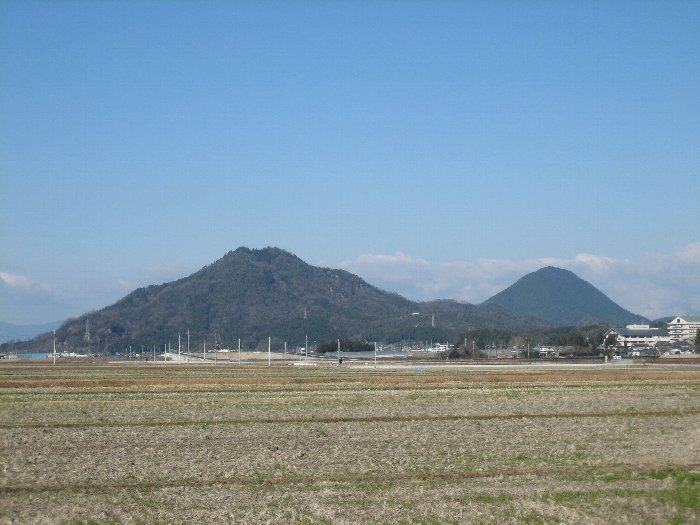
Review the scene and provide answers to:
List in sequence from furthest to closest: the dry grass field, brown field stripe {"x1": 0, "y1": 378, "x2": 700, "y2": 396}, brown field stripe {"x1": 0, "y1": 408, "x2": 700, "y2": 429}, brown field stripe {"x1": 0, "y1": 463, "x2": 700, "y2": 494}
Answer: brown field stripe {"x1": 0, "y1": 378, "x2": 700, "y2": 396}, brown field stripe {"x1": 0, "y1": 408, "x2": 700, "y2": 429}, brown field stripe {"x1": 0, "y1": 463, "x2": 700, "y2": 494}, the dry grass field

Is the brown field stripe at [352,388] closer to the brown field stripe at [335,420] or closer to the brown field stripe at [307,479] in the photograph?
the brown field stripe at [335,420]

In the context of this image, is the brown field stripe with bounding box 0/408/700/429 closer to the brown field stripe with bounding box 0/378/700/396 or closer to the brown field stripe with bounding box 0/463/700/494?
the brown field stripe with bounding box 0/463/700/494

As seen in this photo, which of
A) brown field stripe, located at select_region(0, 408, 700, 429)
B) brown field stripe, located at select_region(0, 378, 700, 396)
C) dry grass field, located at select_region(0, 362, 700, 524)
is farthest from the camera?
brown field stripe, located at select_region(0, 378, 700, 396)

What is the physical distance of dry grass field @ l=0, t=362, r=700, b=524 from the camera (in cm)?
1588

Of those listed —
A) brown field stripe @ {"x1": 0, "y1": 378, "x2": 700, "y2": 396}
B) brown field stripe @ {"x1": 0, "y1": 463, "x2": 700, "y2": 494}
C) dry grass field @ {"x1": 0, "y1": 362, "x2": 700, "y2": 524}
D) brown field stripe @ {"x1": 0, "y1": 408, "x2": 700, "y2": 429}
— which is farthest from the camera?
brown field stripe @ {"x1": 0, "y1": 378, "x2": 700, "y2": 396}

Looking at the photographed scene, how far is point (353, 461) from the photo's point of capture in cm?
2136

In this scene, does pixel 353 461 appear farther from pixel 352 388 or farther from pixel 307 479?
pixel 352 388

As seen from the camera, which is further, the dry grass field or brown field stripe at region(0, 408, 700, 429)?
brown field stripe at region(0, 408, 700, 429)

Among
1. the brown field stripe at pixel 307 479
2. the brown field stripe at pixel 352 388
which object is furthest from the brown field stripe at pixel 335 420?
the brown field stripe at pixel 352 388

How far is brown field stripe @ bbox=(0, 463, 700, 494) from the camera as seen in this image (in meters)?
18.2

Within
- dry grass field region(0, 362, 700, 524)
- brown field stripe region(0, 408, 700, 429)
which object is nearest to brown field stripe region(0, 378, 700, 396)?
dry grass field region(0, 362, 700, 524)

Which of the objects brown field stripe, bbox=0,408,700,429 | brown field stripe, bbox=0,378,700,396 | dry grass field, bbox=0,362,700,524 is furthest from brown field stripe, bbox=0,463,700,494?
brown field stripe, bbox=0,378,700,396

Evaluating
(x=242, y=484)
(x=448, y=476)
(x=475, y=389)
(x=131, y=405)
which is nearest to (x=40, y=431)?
(x=131, y=405)

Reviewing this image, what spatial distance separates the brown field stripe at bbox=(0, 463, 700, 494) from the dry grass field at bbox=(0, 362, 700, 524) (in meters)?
0.05
